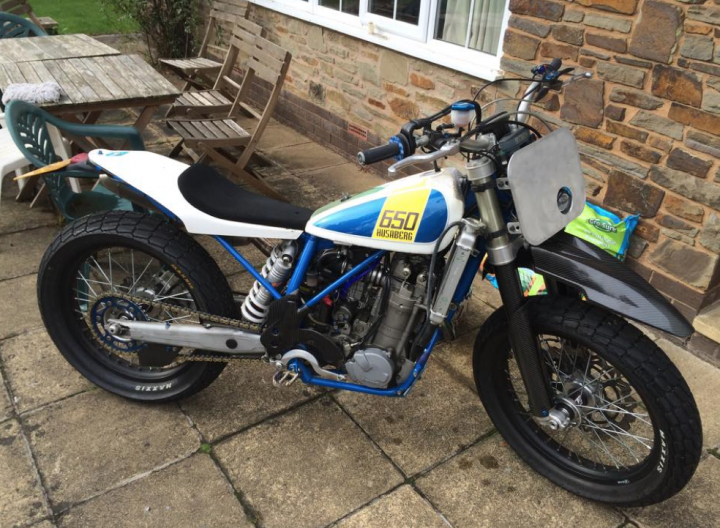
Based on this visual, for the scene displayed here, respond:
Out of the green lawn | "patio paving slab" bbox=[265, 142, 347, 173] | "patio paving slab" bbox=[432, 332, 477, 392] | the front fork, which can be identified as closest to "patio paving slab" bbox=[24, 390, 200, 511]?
"patio paving slab" bbox=[432, 332, 477, 392]

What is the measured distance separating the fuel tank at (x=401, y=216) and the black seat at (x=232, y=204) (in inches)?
5.7

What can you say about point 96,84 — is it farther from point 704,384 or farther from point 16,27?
point 704,384

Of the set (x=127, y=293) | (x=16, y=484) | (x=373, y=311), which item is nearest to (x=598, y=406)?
(x=373, y=311)

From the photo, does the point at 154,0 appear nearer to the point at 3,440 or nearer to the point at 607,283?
the point at 3,440

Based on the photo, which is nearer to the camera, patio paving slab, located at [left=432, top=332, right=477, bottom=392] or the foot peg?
the foot peg

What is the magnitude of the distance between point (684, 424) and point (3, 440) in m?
2.55

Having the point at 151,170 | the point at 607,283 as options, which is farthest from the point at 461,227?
the point at 151,170

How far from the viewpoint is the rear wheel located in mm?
2342

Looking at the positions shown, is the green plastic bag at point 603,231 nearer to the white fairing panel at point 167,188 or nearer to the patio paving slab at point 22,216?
the white fairing panel at point 167,188

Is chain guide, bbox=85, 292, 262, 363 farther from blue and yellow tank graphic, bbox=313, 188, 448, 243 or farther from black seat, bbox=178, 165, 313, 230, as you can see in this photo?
blue and yellow tank graphic, bbox=313, 188, 448, 243

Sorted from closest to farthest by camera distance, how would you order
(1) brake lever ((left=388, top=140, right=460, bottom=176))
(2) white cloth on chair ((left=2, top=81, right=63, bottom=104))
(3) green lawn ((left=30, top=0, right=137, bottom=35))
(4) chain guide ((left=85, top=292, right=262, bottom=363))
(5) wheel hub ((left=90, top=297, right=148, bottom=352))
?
1. (1) brake lever ((left=388, top=140, right=460, bottom=176))
2. (4) chain guide ((left=85, top=292, right=262, bottom=363))
3. (5) wheel hub ((left=90, top=297, right=148, bottom=352))
4. (2) white cloth on chair ((left=2, top=81, right=63, bottom=104))
5. (3) green lawn ((left=30, top=0, right=137, bottom=35))

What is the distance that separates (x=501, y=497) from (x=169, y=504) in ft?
4.09

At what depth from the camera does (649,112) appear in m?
3.07

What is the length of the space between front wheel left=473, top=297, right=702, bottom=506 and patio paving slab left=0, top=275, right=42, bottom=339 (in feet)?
7.66
